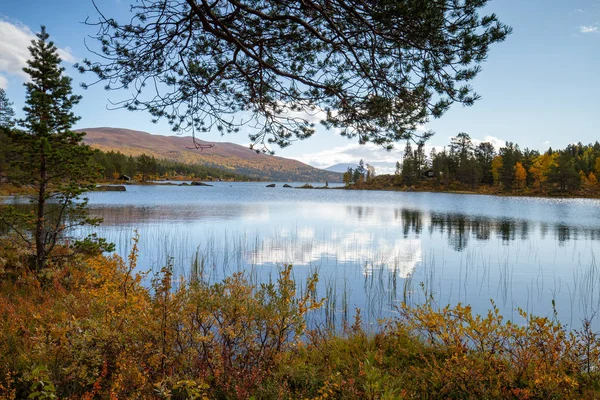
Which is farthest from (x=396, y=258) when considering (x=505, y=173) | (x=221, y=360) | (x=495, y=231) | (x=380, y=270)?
(x=505, y=173)

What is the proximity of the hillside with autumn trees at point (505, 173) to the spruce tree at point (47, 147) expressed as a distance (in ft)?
237

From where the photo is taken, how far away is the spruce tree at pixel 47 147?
8.36 meters

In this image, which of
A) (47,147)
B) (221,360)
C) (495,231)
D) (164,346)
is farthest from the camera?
(495,231)

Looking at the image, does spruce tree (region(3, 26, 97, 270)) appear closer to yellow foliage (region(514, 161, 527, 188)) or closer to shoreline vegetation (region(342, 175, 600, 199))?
shoreline vegetation (region(342, 175, 600, 199))

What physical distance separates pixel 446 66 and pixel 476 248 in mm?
15728

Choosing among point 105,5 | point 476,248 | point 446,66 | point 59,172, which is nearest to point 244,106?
point 105,5

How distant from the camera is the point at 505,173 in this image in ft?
287

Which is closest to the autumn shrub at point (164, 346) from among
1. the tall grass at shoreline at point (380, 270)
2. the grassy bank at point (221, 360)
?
the grassy bank at point (221, 360)

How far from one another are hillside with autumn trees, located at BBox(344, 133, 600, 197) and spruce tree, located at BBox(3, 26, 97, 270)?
72208 mm

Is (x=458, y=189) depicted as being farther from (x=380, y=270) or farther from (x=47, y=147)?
(x=47, y=147)

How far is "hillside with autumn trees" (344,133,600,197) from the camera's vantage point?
255 feet

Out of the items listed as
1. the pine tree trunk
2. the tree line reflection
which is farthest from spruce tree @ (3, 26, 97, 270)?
the tree line reflection

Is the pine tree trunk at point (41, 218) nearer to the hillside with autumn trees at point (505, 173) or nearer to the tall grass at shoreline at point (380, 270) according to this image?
the tall grass at shoreline at point (380, 270)

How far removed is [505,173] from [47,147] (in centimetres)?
9952
